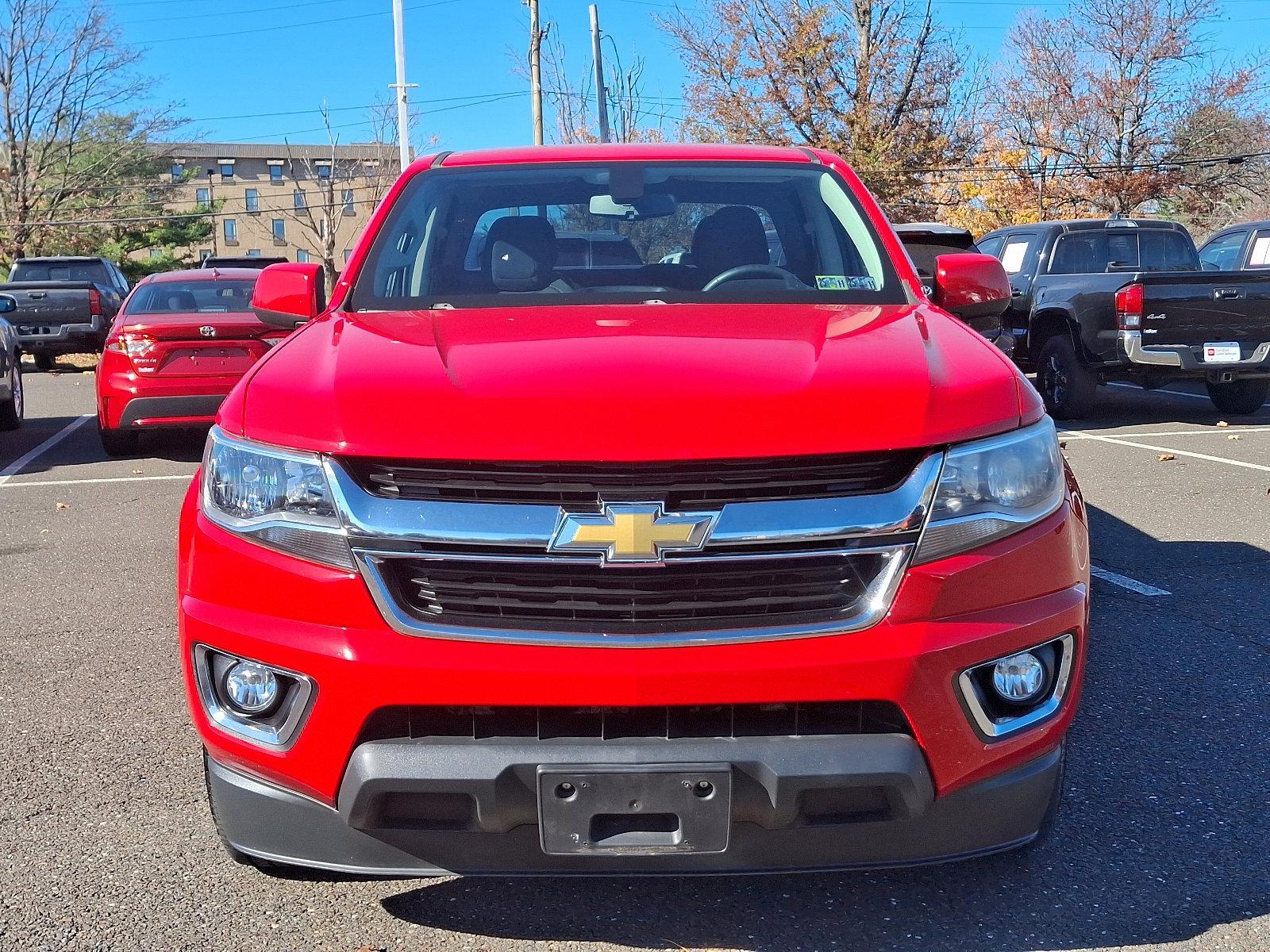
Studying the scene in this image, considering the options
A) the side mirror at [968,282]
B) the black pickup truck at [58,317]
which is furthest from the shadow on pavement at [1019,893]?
the black pickup truck at [58,317]

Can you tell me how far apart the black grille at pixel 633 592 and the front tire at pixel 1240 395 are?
11.2 m

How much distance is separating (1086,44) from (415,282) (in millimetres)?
39021

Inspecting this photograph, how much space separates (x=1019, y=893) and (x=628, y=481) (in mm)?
1367

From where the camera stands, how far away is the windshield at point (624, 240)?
12.0ft

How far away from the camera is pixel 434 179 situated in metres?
4.17

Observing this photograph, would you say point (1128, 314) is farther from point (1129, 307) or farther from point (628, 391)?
point (628, 391)

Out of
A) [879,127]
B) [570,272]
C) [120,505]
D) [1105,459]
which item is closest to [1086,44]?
[879,127]

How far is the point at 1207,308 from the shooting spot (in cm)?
1111

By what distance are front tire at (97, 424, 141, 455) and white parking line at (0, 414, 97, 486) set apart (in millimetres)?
637

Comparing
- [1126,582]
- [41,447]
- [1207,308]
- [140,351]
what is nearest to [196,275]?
[140,351]

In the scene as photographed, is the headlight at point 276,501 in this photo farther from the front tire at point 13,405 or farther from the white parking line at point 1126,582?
the front tire at point 13,405

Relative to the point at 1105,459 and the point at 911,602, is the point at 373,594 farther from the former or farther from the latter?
the point at 1105,459

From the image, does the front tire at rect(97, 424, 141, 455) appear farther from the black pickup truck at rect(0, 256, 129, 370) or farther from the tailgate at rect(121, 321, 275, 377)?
the black pickup truck at rect(0, 256, 129, 370)

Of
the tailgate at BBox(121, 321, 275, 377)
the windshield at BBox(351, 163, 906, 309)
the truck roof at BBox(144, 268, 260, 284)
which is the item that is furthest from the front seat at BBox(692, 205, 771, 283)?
the truck roof at BBox(144, 268, 260, 284)
